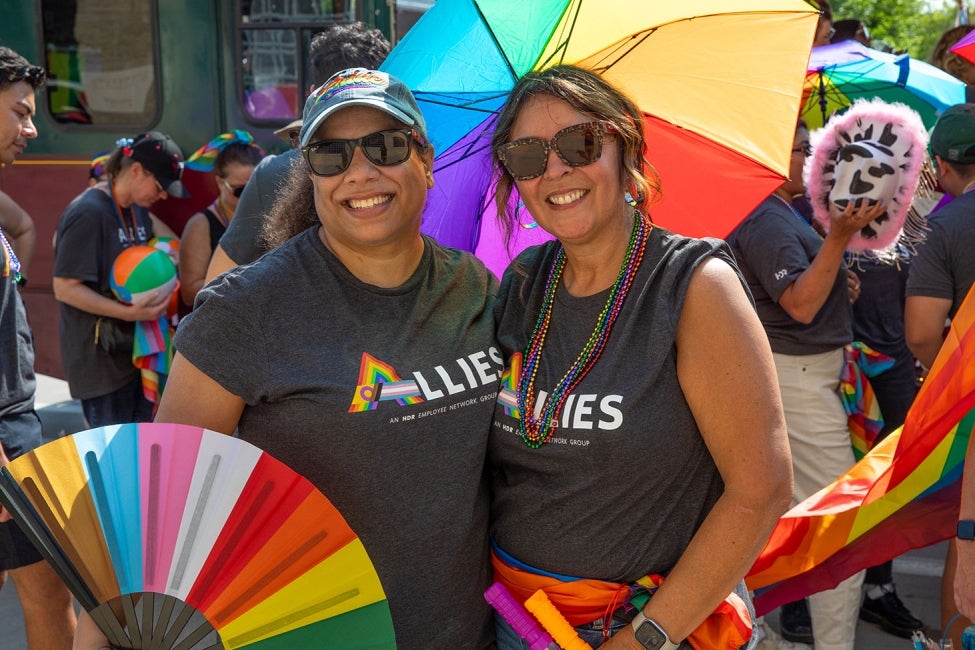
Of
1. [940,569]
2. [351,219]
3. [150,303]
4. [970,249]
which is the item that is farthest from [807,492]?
[150,303]

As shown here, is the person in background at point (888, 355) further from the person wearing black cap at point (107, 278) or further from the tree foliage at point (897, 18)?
the tree foliage at point (897, 18)

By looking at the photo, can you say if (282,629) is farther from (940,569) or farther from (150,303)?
(940,569)

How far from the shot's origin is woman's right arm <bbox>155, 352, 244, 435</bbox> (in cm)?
184

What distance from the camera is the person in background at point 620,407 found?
185cm

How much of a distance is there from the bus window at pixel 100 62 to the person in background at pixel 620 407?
4268 millimetres

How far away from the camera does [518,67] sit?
2.49 meters

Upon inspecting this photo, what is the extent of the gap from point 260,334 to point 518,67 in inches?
40.5

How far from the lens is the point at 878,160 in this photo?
3506 mm

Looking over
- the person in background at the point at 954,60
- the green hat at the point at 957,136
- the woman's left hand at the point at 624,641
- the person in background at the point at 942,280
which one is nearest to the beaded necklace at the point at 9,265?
the woman's left hand at the point at 624,641

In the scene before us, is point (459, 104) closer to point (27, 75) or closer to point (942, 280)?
point (27, 75)

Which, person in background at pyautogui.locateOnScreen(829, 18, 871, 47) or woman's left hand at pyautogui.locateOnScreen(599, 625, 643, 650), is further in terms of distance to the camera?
person in background at pyautogui.locateOnScreen(829, 18, 871, 47)

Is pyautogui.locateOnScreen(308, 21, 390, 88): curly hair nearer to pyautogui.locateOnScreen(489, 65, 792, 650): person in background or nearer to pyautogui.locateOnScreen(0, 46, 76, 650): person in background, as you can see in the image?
pyautogui.locateOnScreen(0, 46, 76, 650): person in background

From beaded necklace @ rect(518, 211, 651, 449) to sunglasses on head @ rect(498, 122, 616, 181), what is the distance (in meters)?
0.18

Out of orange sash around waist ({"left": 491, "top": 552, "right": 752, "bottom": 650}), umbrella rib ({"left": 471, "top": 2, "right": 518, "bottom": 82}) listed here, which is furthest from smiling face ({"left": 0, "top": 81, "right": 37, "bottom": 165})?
orange sash around waist ({"left": 491, "top": 552, "right": 752, "bottom": 650})
